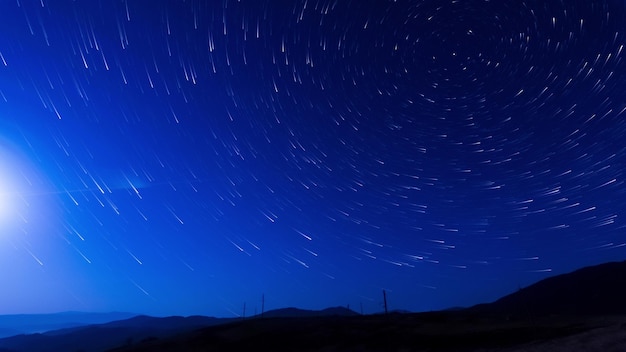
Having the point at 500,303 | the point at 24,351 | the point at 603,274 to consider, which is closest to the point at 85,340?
the point at 24,351

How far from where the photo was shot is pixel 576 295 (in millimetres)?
101188

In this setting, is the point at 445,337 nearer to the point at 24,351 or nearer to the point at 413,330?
the point at 413,330

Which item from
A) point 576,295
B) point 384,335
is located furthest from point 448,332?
point 576,295

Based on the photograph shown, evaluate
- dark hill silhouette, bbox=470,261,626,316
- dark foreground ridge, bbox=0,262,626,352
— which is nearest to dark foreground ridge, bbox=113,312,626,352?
dark foreground ridge, bbox=0,262,626,352

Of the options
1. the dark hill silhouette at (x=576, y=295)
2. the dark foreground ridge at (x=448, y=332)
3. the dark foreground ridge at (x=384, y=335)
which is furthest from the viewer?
the dark hill silhouette at (x=576, y=295)

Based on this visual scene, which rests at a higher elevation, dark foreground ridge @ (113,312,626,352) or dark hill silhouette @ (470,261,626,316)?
dark hill silhouette @ (470,261,626,316)

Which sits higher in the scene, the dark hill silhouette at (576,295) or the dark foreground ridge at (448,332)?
the dark hill silhouette at (576,295)

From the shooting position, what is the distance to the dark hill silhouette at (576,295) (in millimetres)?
87625

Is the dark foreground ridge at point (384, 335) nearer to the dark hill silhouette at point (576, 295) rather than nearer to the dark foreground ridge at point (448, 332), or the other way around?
the dark foreground ridge at point (448, 332)

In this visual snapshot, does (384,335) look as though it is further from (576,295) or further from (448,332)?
(576,295)

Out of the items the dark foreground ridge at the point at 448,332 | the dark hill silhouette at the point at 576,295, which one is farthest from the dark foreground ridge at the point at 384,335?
the dark hill silhouette at the point at 576,295

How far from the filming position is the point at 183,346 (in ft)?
171

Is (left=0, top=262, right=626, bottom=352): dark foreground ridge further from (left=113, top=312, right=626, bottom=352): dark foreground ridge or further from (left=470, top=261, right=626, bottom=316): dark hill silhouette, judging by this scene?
(left=470, top=261, right=626, bottom=316): dark hill silhouette

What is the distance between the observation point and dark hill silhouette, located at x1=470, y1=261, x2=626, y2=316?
87.6 m
